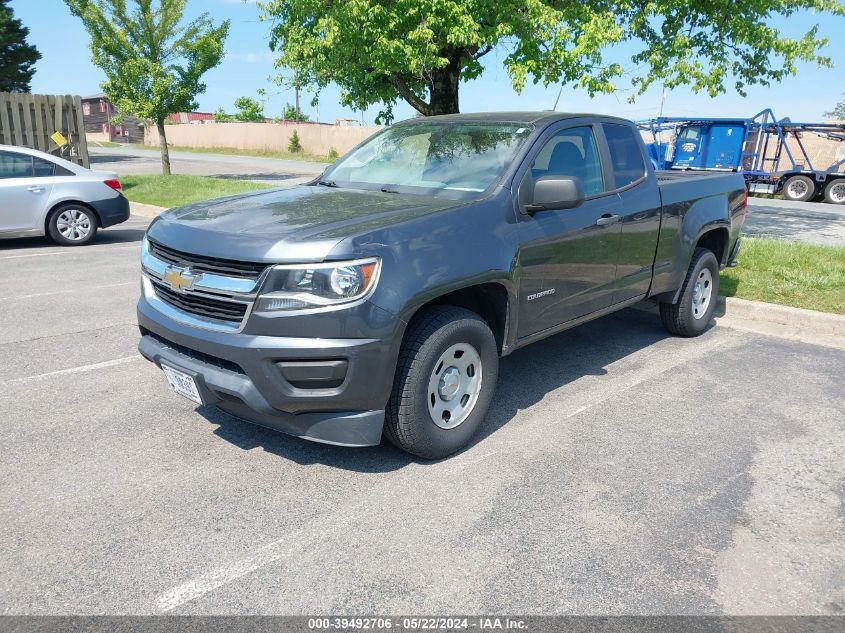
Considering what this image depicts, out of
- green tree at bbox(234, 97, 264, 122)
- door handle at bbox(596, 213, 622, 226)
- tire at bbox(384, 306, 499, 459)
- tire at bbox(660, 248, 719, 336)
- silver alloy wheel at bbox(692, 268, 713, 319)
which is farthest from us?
green tree at bbox(234, 97, 264, 122)

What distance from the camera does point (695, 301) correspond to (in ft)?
20.4

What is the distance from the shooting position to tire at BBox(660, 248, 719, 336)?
5.98 metres

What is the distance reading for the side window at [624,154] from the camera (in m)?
5.02

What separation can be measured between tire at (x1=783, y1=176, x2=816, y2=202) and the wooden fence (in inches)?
825

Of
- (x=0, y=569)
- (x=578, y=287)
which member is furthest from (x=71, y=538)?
(x=578, y=287)

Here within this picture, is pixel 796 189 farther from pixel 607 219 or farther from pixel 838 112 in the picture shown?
pixel 838 112

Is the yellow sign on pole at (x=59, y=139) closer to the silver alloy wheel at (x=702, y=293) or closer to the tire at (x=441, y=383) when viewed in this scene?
the silver alloy wheel at (x=702, y=293)

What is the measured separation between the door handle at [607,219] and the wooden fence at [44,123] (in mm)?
14962

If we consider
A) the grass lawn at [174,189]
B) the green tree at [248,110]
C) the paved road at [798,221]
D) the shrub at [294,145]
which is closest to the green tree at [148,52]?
the grass lawn at [174,189]

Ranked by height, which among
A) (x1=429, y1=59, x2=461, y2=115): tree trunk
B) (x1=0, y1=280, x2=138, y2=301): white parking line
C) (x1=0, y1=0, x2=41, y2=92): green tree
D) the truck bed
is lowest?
(x1=0, y1=280, x2=138, y2=301): white parking line

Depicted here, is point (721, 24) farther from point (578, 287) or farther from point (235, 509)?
point (235, 509)

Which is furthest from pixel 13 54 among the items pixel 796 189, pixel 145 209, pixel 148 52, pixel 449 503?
pixel 449 503

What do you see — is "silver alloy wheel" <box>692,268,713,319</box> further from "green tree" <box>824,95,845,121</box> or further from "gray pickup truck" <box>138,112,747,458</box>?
"green tree" <box>824,95,845,121</box>

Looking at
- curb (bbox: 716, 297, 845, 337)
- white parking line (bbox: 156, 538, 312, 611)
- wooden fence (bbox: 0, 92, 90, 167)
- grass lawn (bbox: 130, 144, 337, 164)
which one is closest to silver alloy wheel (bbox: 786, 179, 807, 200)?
curb (bbox: 716, 297, 845, 337)
